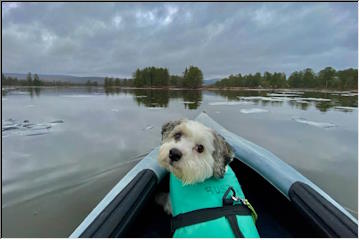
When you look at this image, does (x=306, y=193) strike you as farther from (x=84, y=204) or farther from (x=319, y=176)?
(x=84, y=204)

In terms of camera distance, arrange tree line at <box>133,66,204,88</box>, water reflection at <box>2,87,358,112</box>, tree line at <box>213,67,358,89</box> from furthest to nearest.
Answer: tree line at <box>133,66,204,88</box>
tree line at <box>213,67,358,89</box>
water reflection at <box>2,87,358,112</box>

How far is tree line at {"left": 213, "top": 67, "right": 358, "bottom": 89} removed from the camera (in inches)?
1551

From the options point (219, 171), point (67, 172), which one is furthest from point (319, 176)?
point (67, 172)

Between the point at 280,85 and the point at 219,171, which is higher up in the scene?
the point at 280,85

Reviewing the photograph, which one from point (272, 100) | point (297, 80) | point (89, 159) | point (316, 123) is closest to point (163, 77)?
point (297, 80)

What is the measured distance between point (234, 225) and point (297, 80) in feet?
190

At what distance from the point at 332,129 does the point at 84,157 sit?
283 inches

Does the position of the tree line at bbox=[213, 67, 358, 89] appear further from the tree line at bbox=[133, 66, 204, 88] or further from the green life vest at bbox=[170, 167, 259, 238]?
the green life vest at bbox=[170, 167, 259, 238]

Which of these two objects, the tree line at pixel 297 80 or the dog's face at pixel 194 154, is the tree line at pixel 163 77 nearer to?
the tree line at pixel 297 80

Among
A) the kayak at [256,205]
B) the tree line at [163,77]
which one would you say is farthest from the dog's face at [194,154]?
the tree line at [163,77]

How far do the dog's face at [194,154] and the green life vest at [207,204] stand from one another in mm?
79

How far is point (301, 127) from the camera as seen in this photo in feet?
23.3

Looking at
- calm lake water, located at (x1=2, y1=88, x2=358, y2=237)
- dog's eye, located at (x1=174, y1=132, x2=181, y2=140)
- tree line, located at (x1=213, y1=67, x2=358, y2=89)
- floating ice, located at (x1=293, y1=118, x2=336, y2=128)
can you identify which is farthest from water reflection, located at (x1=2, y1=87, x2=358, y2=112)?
tree line, located at (x1=213, y1=67, x2=358, y2=89)

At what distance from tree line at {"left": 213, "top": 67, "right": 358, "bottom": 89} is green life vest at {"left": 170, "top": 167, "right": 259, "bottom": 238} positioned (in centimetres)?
4250
